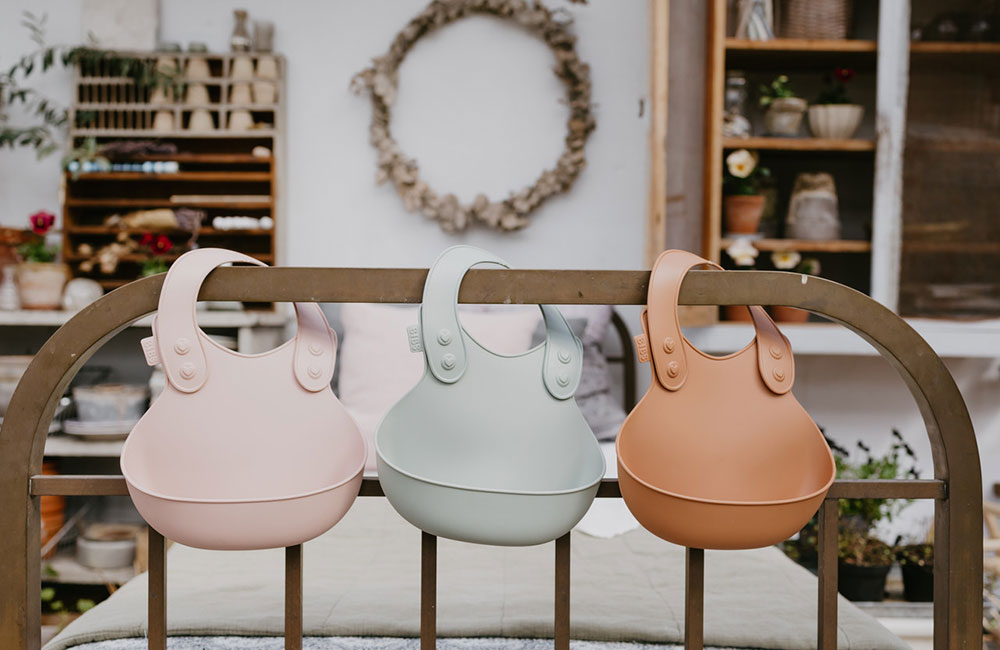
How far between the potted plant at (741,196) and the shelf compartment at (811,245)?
0.04 metres

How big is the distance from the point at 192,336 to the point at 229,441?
0.33ft

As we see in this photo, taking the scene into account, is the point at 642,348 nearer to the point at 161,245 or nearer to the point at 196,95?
the point at 161,245

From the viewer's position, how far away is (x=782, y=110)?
2248mm

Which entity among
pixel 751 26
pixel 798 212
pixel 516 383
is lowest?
pixel 516 383

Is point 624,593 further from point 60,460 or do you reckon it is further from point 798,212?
point 60,460

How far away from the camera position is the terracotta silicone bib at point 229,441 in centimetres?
72

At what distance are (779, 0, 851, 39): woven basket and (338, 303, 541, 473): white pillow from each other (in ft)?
3.46

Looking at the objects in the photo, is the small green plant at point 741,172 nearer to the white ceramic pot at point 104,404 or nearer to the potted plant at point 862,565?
the potted plant at point 862,565

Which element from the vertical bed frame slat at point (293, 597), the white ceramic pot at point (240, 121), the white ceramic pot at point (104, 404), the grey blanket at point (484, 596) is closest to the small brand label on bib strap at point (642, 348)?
the vertical bed frame slat at point (293, 597)

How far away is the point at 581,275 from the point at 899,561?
186 cm

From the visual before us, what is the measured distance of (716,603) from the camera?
1.35 metres

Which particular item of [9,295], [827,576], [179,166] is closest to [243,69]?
[179,166]

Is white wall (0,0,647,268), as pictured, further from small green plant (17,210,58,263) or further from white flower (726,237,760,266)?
white flower (726,237,760,266)

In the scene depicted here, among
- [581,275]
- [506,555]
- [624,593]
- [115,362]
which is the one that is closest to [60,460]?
[115,362]
